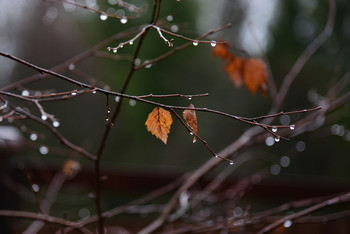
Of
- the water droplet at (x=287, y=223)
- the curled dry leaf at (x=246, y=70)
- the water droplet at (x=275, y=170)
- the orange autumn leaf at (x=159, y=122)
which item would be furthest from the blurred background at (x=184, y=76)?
the orange autumn leaf at (x=159, y=122)

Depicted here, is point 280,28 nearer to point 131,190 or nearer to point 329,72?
point 329,72

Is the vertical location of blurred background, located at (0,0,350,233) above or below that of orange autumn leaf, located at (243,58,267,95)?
above

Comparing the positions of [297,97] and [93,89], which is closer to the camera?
[93,89]

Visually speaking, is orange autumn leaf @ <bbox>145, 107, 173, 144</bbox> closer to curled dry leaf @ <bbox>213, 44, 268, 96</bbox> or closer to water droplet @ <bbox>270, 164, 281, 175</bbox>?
curled dry leaf @ <bbox>213, 44, 268, 96</bbox>

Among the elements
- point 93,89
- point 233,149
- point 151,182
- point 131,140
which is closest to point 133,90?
point 131,140

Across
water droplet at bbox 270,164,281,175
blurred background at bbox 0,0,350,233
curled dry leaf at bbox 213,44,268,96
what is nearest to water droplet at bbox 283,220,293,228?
curled dry leaf at bbox 213,44,268,96

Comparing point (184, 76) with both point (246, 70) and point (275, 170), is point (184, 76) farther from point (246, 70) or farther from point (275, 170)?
point (246, 70)

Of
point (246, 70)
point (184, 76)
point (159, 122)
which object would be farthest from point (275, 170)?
point (184, 76)
